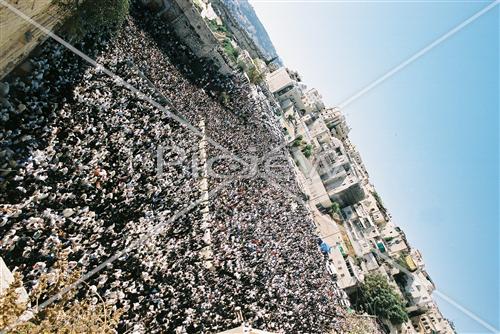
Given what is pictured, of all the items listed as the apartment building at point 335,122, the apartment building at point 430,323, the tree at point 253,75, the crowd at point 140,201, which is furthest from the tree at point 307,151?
the apartment building at point 430,323

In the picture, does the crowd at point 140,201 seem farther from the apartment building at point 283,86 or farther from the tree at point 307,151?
the apartment building at point 283,86

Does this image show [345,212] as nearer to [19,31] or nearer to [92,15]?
[92,15]

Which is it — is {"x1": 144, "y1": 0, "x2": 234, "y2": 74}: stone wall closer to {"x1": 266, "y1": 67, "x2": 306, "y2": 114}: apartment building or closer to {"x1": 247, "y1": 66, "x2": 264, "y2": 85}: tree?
{"x1": 247, "y1": 66, "x2": 264, "y2": 85}: tree

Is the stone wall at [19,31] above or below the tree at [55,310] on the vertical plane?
above

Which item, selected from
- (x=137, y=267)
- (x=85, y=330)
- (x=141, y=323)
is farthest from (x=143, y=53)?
(x=85, y=330)

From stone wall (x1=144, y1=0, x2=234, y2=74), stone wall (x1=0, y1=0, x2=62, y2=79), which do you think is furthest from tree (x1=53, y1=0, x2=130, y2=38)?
stone wall (x1=144, y1=0, x2=234, y2=74)

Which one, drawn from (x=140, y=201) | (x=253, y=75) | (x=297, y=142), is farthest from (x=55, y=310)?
(x=297, y=142)
